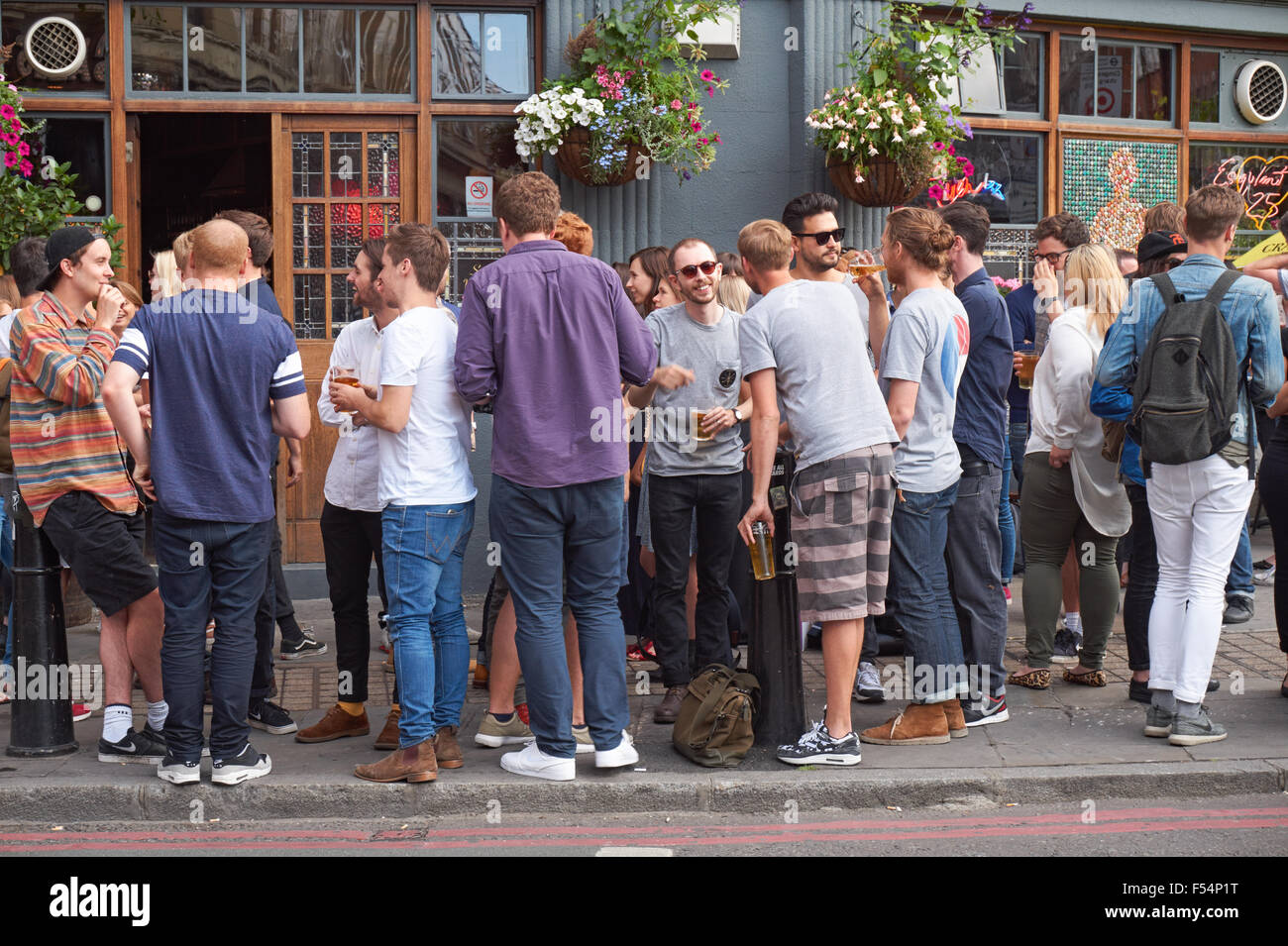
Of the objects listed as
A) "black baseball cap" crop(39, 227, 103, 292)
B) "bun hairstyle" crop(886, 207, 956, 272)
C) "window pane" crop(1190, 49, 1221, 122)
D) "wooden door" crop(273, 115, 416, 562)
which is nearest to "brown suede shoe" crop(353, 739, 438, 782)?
"black baseball cap" crop(39, 227, 103, 292)

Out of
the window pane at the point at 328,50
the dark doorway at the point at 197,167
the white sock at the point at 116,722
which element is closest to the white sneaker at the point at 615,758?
the white sock at the point at 116,722

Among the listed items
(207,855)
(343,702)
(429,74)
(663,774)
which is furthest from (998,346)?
(429,74)

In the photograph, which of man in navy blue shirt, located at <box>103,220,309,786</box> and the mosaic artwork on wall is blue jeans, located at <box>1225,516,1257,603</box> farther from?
man in navy blue shirt, located at <box>103,220,309,786</box>

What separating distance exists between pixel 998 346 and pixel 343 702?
10.5 feet

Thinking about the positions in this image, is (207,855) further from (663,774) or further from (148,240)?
(148,240)

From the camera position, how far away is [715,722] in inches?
210

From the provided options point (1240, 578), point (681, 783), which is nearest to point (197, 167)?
point (681, 783)

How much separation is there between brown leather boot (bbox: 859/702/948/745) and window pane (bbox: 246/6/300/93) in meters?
5.72

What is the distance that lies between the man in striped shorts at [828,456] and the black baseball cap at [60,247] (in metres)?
2.71

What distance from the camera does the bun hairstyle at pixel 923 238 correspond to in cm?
554

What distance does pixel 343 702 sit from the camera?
5.83 meters

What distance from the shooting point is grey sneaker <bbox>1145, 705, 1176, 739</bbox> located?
5.67 metres

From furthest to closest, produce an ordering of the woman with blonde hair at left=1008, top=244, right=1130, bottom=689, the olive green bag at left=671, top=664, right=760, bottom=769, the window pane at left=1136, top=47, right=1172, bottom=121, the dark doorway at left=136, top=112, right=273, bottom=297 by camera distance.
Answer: the dark doorway at left=136, top=112, right=273, bottom=297 < the window pane at left=1136, top=47, right=1172, bottom=121 < the woman with blonde hair at left=1008, top=244, right=1130, bottom=689 < the olive green bag at left=671, top=664, right=760, bottom=769

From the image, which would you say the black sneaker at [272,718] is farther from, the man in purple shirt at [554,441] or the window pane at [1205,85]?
the window pane at [1205,85]
